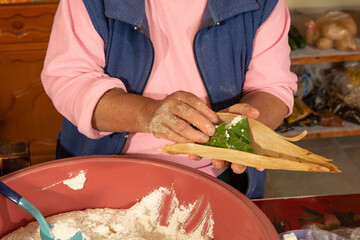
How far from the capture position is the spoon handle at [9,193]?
2.75 ft

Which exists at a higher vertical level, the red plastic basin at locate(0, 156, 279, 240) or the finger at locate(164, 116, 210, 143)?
the finger at locate(164, 116, 210, 143)

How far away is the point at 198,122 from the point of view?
2.70 feet

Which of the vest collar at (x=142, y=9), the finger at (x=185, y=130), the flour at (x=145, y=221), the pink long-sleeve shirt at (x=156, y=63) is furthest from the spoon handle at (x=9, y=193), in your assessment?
the vest collar at (x=142, y=9)

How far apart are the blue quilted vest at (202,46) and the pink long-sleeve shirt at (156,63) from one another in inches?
1.1

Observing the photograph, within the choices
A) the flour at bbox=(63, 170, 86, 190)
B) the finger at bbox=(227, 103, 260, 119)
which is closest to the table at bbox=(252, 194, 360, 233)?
the finger at bbox=(227, 103, 260, 119)

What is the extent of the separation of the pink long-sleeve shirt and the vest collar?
0.16 ft

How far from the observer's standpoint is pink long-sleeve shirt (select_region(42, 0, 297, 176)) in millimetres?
1027

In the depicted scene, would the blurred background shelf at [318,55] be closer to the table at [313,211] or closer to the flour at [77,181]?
the table at [313,211]

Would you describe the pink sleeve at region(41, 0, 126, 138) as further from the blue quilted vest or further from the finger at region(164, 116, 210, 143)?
the finger at region(164, 116, 210, 143)

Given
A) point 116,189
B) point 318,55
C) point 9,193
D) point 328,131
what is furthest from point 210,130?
point 328,131

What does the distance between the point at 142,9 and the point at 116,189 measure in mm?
439

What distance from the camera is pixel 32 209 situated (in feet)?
2.84

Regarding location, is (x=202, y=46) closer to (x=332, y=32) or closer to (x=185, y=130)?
(x=185, y=130)

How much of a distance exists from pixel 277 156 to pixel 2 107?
183 centimetres
